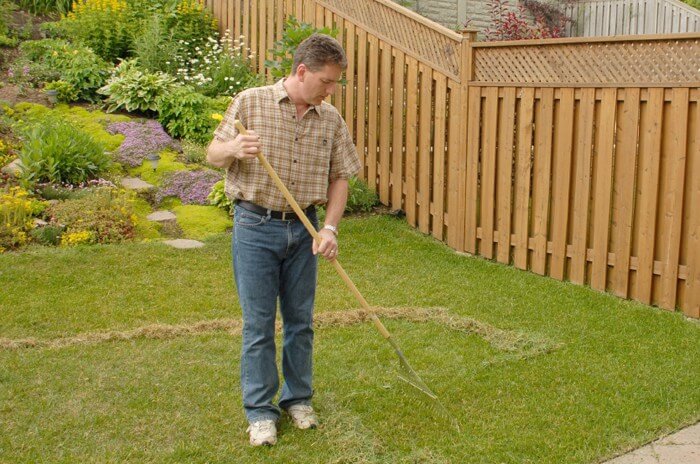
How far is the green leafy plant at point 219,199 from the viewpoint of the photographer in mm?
8883

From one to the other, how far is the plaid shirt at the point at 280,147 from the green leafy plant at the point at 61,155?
4847 millimetres

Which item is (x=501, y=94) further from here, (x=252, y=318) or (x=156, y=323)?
(x=252, y=318)

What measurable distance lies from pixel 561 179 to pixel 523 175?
1.40ft

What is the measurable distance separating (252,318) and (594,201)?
3.63m

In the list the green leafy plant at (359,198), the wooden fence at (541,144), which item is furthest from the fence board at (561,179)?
the green leafy plant at (359,198)

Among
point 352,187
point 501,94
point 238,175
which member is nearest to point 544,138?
point 501,94

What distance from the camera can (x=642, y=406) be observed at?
15.8 ft

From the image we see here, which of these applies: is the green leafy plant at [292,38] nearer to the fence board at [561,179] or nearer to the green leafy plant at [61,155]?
the green leafy plant at [61,155]

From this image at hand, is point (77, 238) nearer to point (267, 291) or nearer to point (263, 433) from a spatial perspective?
point (267, 291)

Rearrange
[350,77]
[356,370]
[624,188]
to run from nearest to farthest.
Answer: [356,370], [624,188], [350,77]

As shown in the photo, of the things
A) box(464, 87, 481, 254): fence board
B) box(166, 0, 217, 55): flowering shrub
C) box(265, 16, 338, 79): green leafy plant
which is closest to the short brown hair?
box(464, 87, 481, 254): fence board

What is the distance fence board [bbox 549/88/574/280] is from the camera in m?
7.16

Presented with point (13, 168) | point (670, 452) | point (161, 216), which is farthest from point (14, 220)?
point (670, 452)

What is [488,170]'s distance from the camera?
798 centimetres
